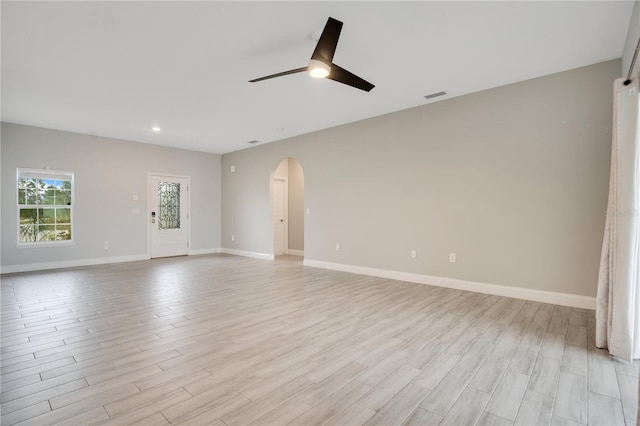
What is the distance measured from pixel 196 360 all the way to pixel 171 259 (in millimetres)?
5772

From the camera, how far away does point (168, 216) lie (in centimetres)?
789

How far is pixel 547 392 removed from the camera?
1966 mm

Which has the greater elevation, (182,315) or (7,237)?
(7,237)

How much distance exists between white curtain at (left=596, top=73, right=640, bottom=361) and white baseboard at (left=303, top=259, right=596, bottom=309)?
1.14 meters

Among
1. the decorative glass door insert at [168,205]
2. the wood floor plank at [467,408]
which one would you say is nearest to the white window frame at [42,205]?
the decorative glass door insert at [168,205]

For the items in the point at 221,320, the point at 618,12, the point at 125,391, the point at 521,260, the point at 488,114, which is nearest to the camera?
the point at 125,391

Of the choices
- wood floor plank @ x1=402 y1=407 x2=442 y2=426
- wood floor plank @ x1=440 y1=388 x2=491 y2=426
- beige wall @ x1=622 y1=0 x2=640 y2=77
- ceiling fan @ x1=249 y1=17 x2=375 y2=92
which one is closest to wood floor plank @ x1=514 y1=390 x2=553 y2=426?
wood floor plank @ x1=440 y1=388 x2=491 y2=426

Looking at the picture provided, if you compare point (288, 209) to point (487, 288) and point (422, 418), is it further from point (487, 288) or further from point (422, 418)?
point (422, 418)

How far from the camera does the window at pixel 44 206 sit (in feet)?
19.4

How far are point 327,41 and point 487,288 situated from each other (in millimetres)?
3729

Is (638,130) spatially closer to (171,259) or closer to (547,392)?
(547,392)

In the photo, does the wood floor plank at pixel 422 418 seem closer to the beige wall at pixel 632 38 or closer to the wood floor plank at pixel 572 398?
the wood floor plank at pixel 572 398

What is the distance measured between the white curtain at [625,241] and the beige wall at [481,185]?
112 cm

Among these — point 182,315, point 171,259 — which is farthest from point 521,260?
point 171,259
